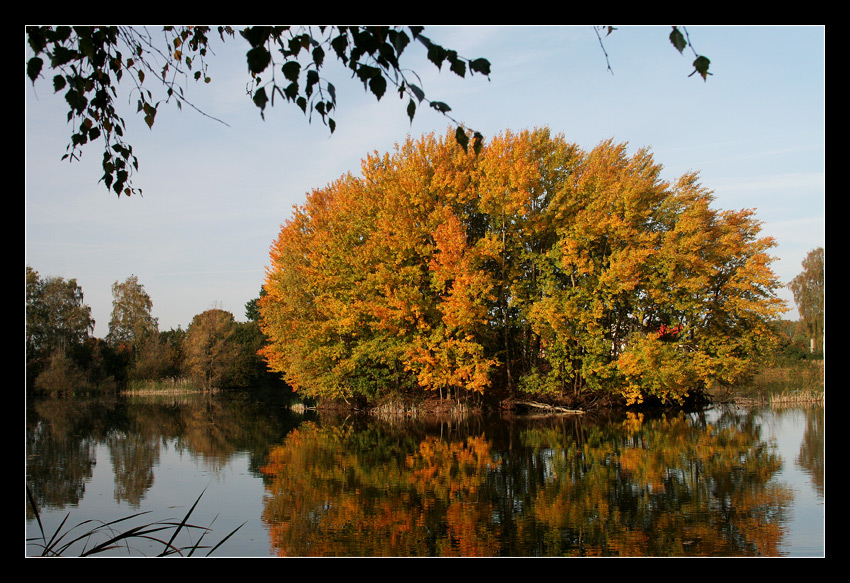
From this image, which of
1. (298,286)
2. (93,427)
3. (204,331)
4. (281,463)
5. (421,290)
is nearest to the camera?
(281,463)

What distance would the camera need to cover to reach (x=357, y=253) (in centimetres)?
2273

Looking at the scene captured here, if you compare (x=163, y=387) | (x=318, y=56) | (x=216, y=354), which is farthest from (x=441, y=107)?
(x=163, y=387)

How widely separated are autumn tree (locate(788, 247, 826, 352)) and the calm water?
614 inches

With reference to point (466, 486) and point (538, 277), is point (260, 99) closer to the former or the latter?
point (466, 486)

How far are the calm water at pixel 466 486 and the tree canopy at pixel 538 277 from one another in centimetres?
278

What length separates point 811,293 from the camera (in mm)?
33188

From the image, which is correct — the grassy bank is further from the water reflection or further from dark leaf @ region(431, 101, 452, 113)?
dark leaf @ region(431, 101, 452, 113)

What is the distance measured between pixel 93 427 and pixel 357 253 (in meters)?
9.99

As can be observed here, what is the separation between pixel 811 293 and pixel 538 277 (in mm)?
19398

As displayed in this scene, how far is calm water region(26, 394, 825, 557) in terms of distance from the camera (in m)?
Answer: 7.04

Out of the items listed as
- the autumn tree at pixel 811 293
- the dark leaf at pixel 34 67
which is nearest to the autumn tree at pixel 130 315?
the autumn tree at pixel 811 293

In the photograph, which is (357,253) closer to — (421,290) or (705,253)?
(421,290)

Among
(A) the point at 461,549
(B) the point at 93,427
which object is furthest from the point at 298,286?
(A) the point at 461,549

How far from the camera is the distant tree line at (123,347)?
124ft
